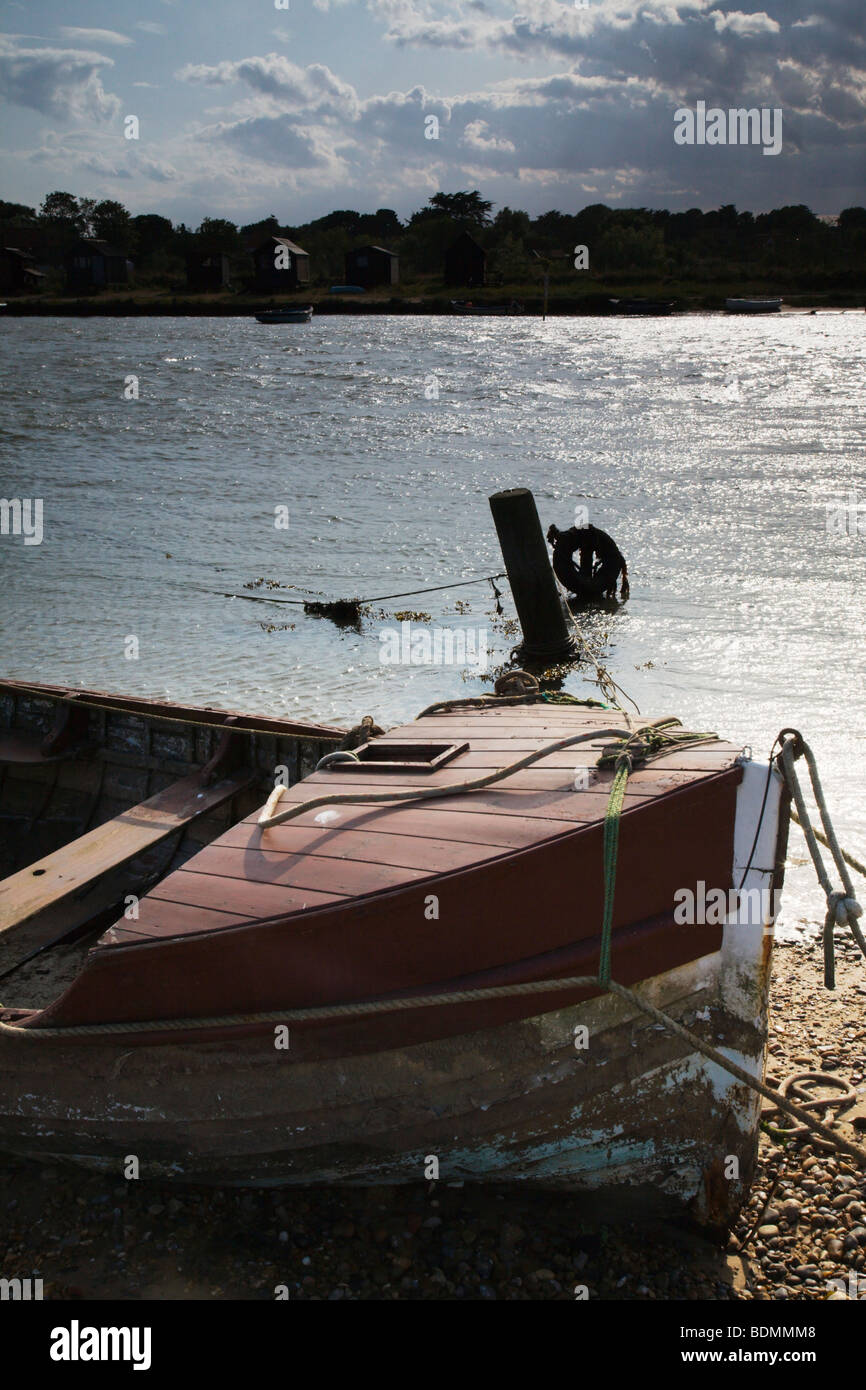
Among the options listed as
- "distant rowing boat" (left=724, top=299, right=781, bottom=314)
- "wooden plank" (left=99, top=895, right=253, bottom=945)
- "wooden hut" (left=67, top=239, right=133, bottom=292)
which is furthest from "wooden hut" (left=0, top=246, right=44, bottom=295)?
"wooden plank" (left=99, top=895, right=253, bottom=945)

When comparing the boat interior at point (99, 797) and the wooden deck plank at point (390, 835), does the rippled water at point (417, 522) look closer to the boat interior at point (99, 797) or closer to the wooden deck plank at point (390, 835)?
the wooden deck plank at point (390, 835)

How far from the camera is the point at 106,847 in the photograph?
18.8 feet

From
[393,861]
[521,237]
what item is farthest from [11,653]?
[521,237]

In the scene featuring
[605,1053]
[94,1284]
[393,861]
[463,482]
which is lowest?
[94,1284]

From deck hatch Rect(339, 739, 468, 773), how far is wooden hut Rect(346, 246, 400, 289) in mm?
106617

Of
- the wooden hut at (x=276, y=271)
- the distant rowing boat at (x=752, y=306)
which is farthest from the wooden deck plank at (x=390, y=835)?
the wooden hut at (x=276, y=271)

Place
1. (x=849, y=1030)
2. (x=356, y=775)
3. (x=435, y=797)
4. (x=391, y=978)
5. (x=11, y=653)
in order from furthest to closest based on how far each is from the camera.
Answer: (x=11, y=653) < (x=849, y=1030) < (x=356, y=775) < (x=435, y=797) < (x=391, y=978)

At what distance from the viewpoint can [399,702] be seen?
11133mm

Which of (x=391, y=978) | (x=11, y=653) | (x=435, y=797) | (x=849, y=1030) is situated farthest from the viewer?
(x=11, y=653)

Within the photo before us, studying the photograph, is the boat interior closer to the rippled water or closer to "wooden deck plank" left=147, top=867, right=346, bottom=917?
"wooden deck plank" left=147, top=867, right=346, bottom=917

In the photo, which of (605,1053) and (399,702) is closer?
(605,1053)

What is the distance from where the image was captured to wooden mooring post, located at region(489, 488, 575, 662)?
11812 millimetres
